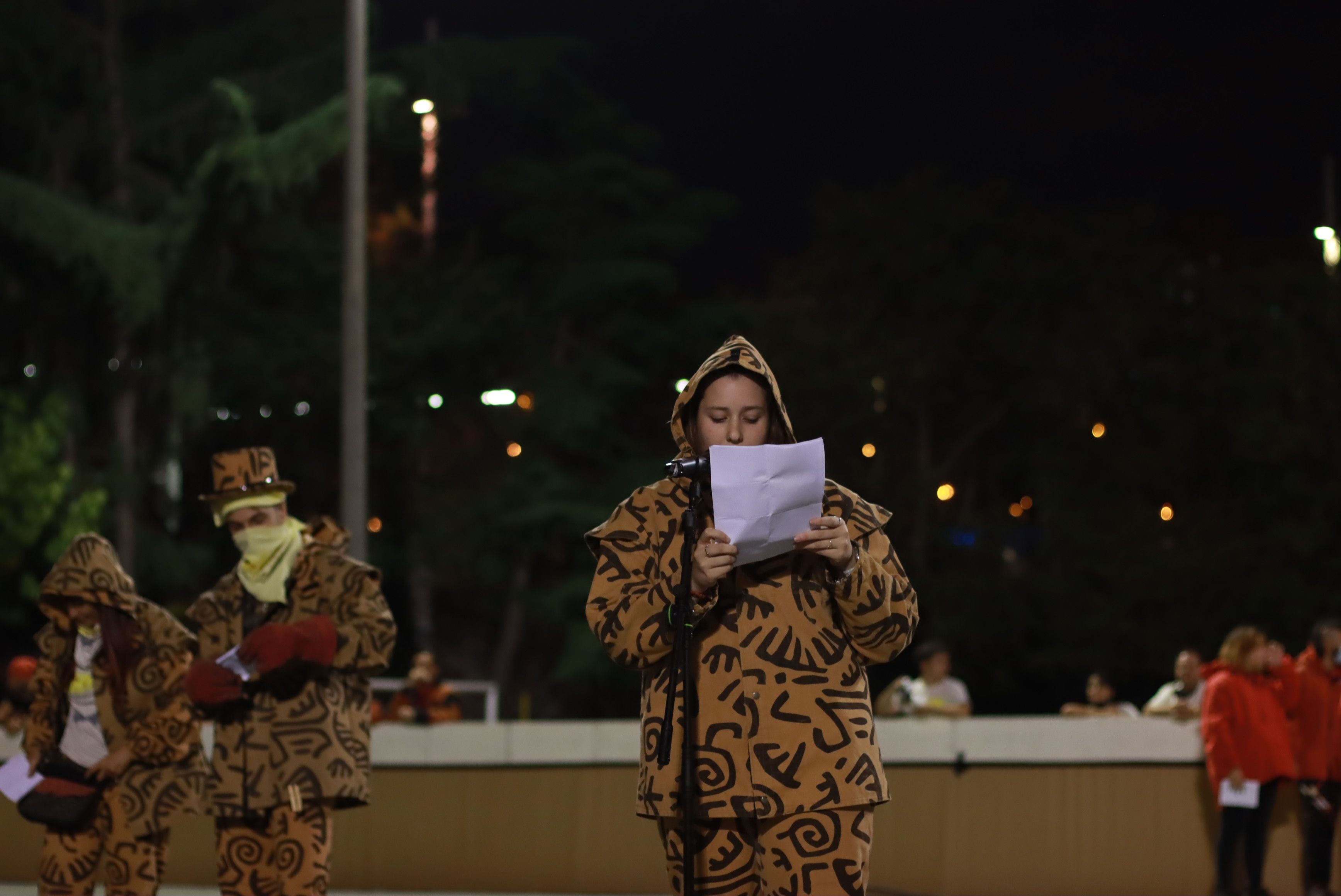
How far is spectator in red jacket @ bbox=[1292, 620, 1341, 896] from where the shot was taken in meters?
11.5

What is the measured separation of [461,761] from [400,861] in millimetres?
788

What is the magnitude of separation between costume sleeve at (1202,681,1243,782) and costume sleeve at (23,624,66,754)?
6723 millimetres

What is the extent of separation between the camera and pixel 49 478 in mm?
22922

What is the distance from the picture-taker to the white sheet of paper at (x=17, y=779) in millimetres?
7816

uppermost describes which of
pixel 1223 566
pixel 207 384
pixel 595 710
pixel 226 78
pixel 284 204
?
pixel 226 78

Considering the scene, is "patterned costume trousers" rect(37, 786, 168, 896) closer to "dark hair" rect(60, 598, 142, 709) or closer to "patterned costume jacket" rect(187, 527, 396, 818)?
"dark hair" rect(60, 598, 142, 709)

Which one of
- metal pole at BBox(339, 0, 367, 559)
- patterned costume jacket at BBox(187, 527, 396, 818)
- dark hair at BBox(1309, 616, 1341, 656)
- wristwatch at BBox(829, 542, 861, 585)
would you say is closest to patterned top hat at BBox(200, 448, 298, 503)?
patterned costume jacket at BBox(187, 527, 396, 818)

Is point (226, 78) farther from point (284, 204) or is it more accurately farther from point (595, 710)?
point (595, 710)

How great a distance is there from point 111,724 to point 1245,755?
6685 millimetres

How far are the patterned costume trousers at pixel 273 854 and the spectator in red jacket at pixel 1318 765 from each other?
6.69 metres

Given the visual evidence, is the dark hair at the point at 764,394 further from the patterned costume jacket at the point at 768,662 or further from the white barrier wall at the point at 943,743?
the white barrier wall at the point at 943,743

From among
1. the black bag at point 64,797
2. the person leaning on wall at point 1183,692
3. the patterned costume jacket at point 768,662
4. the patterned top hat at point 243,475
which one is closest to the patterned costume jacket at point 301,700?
the patterned top hat at point 243,475

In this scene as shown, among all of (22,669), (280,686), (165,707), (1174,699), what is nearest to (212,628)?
(280,686)

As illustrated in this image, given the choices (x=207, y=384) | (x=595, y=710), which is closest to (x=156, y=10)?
(x=207, y=384)
